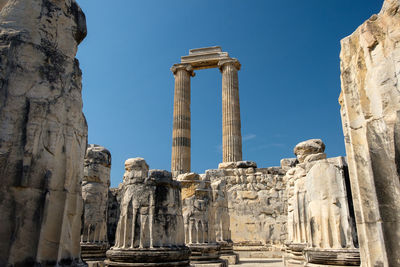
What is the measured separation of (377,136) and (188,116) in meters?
20.1

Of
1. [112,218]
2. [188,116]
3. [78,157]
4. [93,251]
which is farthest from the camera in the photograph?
[188,116]

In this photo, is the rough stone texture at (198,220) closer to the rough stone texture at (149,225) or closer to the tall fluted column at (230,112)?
the rough stone texture at (149,225)

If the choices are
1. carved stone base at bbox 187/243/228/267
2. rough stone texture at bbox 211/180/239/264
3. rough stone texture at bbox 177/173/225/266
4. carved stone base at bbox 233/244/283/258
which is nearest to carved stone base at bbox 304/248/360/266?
carved stone base at bbox 187/243/228/267

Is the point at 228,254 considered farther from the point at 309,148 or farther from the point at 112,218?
the point at 309,148

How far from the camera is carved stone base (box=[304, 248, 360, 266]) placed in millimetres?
4586

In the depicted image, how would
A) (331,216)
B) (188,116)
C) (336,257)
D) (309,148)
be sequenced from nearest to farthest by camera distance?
(336,257) < (331,216) < (309,148) < (188,116)

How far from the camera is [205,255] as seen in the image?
827cm

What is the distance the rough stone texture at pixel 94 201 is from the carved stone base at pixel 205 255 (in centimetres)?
212

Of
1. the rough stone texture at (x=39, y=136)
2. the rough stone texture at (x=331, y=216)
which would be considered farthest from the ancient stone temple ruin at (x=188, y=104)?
Result: the rough stone texture at (x=39, y=136)

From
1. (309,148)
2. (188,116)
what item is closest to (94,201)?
(309,148)

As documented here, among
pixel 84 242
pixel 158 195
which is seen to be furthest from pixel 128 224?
pixel 84 242

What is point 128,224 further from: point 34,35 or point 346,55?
point 346,55

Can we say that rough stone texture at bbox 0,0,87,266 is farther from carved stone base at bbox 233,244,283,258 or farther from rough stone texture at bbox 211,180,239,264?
carved stone base at bbox 233,244,283,258

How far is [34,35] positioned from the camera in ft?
9.64
